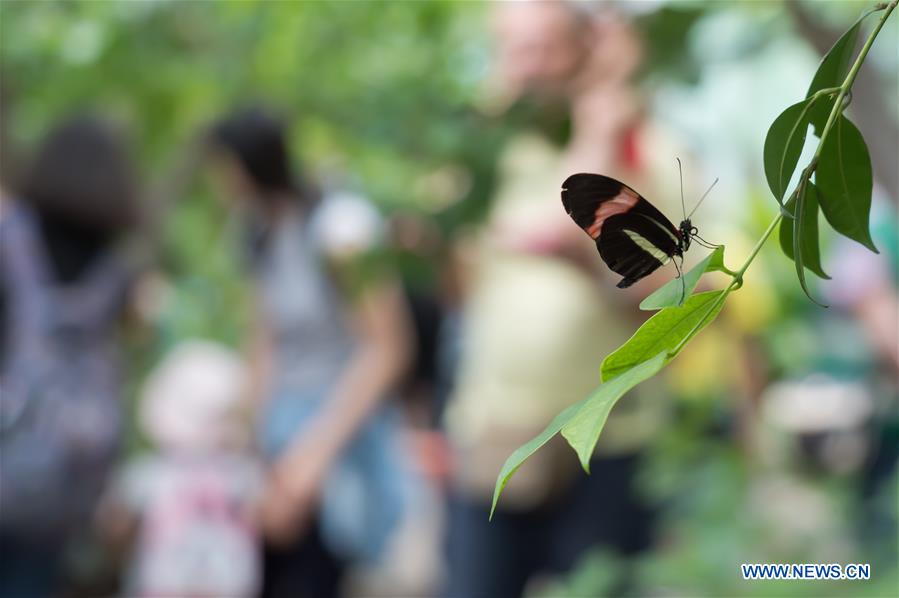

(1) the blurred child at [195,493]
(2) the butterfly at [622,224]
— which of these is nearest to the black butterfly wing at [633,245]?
(2) the butterfly at [622,224]

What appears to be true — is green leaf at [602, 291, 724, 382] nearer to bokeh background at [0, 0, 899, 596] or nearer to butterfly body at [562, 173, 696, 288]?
butterfly body at [562, 173, 696, 288]

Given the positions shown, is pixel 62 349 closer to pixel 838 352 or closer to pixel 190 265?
pixel 838 352

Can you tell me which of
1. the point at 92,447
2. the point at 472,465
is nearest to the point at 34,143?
the point at 92,447

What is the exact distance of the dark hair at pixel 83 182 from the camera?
2.82 m

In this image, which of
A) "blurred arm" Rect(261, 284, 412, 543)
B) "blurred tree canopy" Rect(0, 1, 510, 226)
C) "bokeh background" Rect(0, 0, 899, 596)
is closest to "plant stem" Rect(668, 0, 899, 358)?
"bokeh background" Rect(0, 0, 899, 596)

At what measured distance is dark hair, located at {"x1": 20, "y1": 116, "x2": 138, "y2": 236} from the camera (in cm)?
282

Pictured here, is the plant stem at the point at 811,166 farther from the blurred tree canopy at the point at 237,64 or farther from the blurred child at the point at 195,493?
the blurred child at the point at 195,493

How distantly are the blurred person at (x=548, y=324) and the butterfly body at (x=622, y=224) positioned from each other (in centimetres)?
134

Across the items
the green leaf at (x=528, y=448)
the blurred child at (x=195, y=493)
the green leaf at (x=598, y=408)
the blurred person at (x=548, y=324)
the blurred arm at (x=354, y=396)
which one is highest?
the green leaf at (x=598, y=408)

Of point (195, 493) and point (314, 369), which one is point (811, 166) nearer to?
point (314, 369)

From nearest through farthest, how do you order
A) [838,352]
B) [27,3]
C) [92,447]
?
[92,447]
[838,352]
[27,3]

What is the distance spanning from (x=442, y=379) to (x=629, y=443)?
1456 millimetres

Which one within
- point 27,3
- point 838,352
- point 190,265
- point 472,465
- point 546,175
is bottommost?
point 190,265

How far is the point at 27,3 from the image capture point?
4070mm
